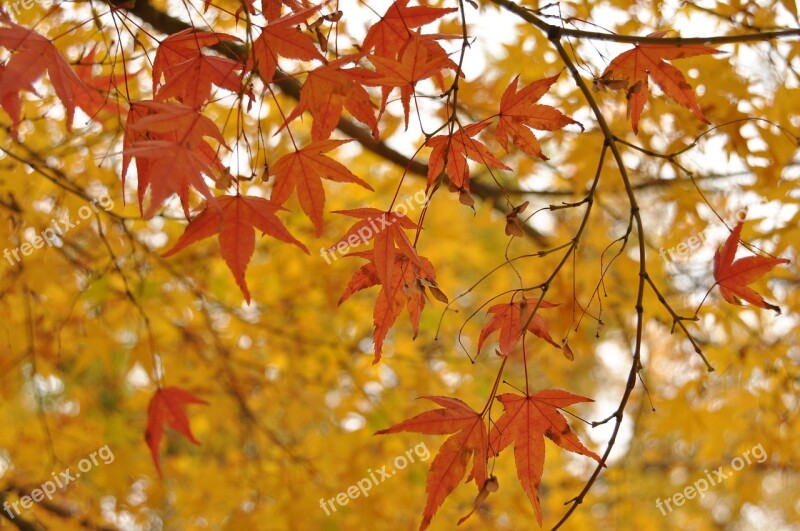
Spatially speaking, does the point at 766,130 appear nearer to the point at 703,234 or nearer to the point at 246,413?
the point at 703,234

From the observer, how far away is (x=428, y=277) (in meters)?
0.73

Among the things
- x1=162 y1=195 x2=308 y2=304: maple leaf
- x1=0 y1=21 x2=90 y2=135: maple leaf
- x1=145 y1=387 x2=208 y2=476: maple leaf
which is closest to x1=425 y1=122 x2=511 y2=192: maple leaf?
x1=162 y1=195 x2=308 y2=304: maple leaf

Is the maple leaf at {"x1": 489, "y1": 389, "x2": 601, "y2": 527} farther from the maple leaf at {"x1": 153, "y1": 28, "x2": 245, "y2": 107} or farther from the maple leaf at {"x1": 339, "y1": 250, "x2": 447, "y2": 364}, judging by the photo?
the maple leaf at {"x1": 153, "y1": 28, "x2": 245, "y2": 107}

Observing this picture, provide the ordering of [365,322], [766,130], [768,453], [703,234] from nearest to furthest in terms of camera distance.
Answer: [766,130] < [703,234] < [768,453] < [365,322]

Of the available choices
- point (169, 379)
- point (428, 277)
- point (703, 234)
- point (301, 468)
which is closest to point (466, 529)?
point (301, 468)

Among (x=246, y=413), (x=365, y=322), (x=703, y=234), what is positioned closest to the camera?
(x=703, y=234)

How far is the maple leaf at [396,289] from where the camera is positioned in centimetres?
72

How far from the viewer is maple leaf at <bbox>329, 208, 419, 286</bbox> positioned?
700 millimetres

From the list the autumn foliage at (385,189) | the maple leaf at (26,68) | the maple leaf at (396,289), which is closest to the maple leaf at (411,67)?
the autumn foliage at (385,189)

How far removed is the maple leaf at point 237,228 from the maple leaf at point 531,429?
30 cm

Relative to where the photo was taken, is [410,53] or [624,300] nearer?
[410,53]

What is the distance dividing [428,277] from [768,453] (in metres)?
1.33

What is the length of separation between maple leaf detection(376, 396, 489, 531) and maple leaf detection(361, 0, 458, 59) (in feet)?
1.41

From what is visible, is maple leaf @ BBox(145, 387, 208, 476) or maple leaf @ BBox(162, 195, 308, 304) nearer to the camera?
maple leaf @ BBox(162, 195, 308, 304)
